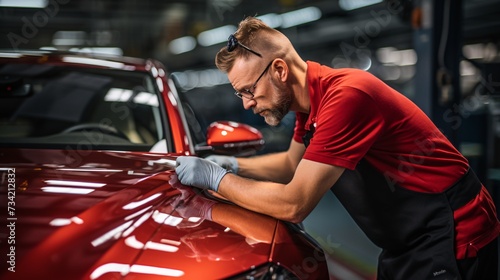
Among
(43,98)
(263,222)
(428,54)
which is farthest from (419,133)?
(428,54)

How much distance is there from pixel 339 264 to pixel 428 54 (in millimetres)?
1846

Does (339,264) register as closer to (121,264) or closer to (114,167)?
(114,167)

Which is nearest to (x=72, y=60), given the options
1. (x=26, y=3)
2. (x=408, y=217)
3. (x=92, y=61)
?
(x=92, y=61)

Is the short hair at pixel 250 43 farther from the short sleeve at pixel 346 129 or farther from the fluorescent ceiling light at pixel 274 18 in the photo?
the fluorescent ceiling light at pixel 274 18

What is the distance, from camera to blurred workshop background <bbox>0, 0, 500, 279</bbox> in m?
4.49

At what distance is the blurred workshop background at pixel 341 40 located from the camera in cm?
449

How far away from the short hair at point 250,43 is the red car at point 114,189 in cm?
45

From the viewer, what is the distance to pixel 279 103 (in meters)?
1.94

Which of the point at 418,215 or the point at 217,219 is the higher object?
the point at 217,219

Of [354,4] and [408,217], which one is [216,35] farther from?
[408,217]

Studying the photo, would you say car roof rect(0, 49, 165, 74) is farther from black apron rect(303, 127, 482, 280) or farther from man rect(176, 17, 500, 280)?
black apron rect(303, 127, 482, 280)

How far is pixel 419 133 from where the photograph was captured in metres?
1.81

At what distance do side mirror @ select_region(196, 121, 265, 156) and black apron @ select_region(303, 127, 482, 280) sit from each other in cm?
59

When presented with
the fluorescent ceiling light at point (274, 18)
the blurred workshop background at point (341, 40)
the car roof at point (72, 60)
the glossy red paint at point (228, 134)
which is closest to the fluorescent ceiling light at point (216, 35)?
the blurred workshop background at point (341, 40)
